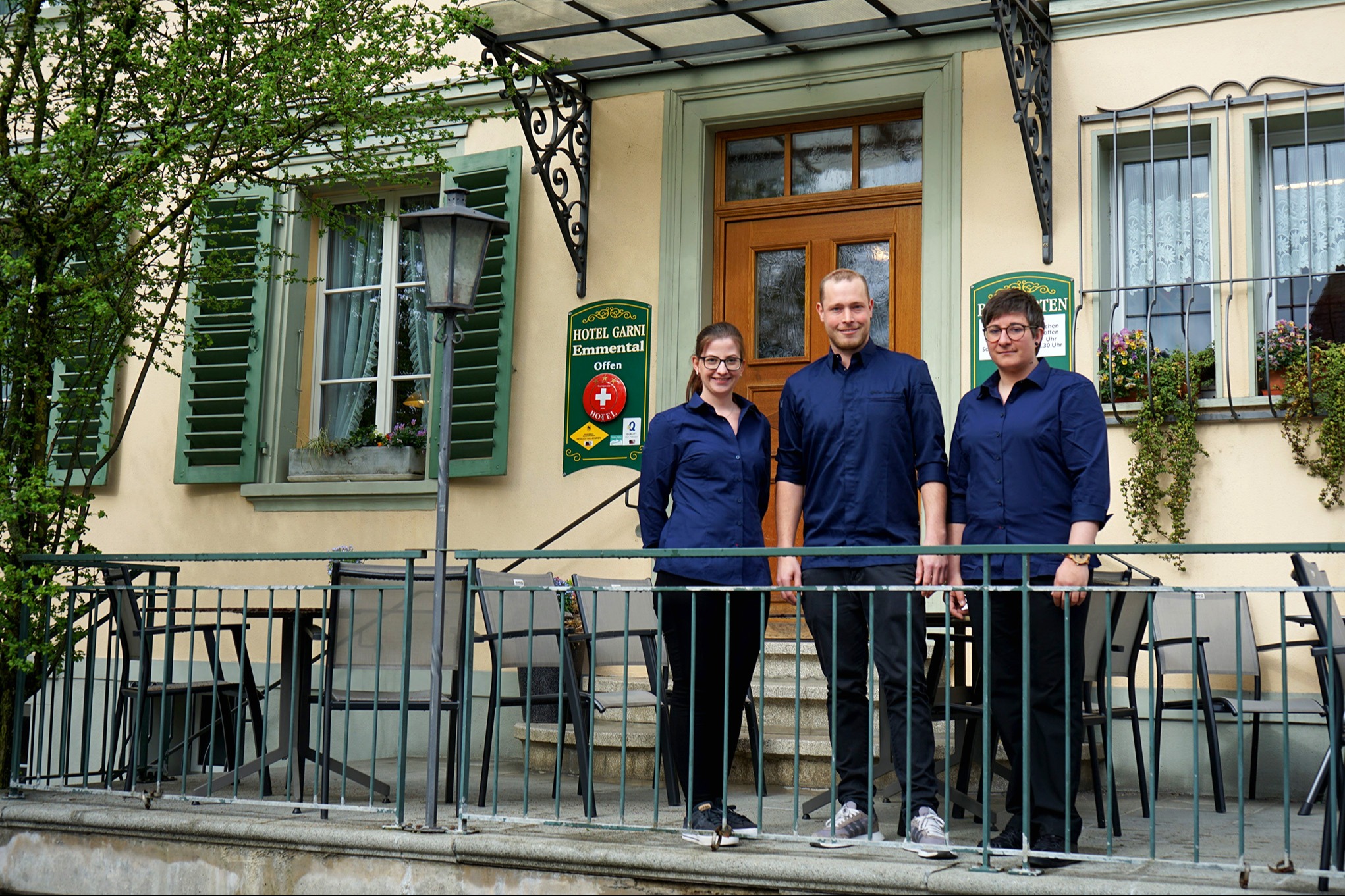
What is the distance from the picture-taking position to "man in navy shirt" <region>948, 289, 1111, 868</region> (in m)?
3.73

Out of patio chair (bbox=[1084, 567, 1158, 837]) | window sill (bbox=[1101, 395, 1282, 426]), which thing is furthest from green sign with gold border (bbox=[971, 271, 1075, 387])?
patio chair (bbox=[1084, 567, 1158, 837])

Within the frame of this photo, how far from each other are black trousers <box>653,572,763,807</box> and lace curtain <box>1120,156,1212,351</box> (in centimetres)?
297

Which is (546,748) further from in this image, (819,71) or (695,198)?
(819,71)

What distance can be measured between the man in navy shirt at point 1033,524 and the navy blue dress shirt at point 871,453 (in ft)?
0.37

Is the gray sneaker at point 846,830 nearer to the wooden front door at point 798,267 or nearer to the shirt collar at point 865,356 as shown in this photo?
the shirt collar at point 865,356

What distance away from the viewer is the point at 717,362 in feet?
13.9

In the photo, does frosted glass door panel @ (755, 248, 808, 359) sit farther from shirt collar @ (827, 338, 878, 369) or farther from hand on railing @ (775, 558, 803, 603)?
hand on railing @ (775, 558, 803, 603)

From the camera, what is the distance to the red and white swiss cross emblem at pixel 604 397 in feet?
23.7

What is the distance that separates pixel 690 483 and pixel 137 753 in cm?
242

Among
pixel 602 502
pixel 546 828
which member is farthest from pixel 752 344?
pixel 546 828

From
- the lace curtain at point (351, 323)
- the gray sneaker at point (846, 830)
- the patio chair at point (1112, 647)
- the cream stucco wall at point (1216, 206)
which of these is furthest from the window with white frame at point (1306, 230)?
the lace curtain at point (351, 323)

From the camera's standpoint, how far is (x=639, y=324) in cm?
722

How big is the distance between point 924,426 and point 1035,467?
1.12 ft

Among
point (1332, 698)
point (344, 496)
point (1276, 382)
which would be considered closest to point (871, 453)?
point (1332, 698)
